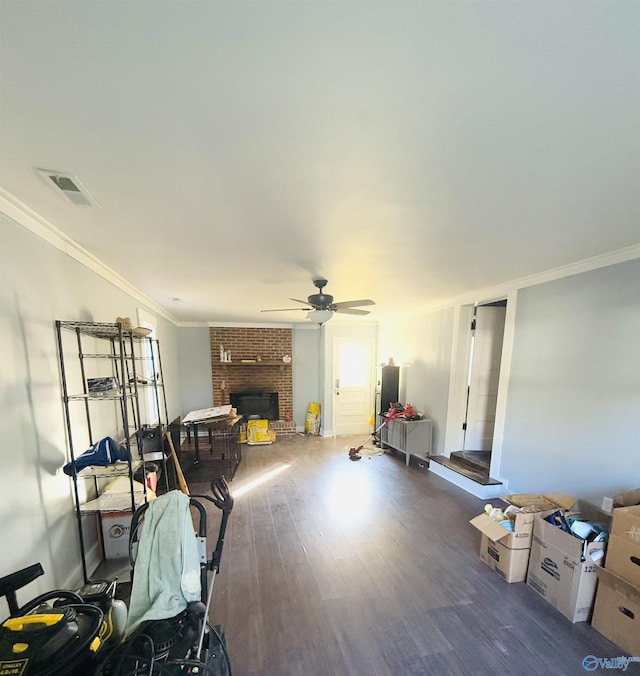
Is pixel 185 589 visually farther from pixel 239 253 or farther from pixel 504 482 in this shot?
pixel 504 482

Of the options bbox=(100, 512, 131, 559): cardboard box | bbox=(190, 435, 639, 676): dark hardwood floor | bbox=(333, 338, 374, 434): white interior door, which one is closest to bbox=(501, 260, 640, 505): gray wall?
bbox=(190, 435, 639, 676): dark hardwood floor

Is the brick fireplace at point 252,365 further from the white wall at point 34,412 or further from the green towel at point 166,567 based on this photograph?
the green towel at point 166,567

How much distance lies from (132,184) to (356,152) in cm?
95

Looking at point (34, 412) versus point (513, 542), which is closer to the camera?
point (34, 412)

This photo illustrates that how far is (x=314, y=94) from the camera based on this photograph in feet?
2.65

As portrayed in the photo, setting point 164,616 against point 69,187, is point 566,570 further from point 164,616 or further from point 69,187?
point 69,187

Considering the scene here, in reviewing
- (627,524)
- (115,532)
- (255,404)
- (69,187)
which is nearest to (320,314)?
(69,187)

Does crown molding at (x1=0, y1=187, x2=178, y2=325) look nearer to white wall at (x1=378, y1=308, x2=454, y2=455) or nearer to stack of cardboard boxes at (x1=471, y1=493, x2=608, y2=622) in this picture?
stack of cardboard boxes at (x1=471, y1=493, x2=608, y2=622)

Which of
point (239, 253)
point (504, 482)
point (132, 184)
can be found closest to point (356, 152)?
point (132, 184)

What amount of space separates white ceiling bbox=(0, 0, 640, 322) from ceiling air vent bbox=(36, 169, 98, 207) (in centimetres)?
5

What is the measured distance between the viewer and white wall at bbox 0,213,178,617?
137 centimetres

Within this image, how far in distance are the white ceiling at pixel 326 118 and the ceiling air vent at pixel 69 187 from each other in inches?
1.8

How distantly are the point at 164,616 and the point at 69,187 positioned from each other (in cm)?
188

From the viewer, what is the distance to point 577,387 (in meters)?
2.35
